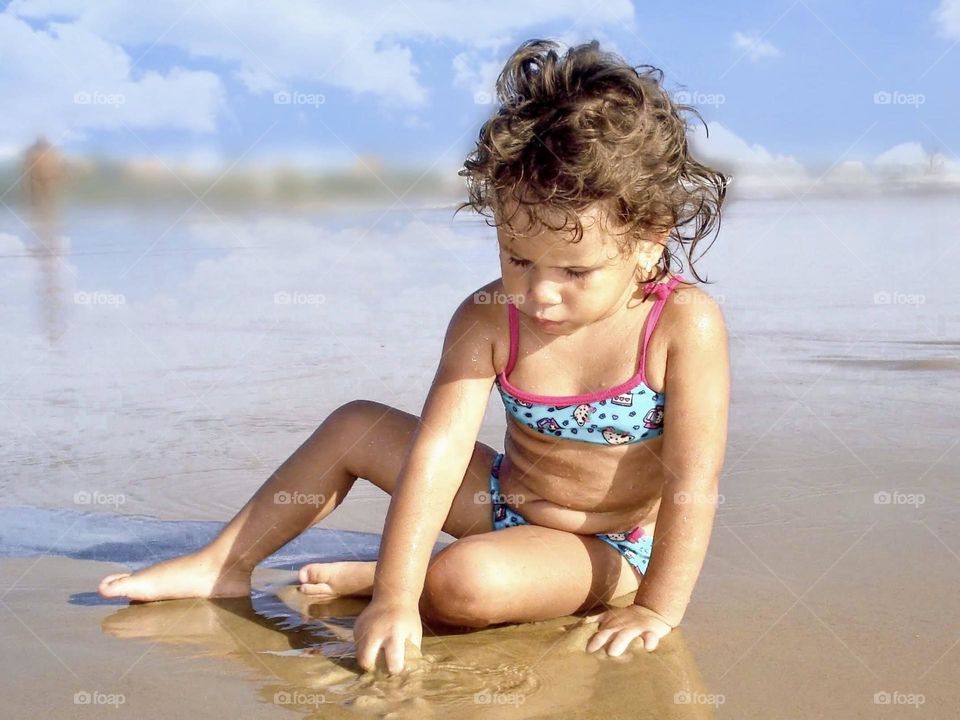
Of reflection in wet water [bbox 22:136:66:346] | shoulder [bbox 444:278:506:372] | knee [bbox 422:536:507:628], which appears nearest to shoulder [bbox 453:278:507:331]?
shoulder [bbox 444:278:506:372]

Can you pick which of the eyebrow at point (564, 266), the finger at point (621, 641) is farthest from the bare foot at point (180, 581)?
the eyebrow at point (564, 266)

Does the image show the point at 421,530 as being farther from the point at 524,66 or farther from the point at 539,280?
the point at 524,66

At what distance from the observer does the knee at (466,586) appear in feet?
7.39

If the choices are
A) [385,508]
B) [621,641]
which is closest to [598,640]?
[621,641]

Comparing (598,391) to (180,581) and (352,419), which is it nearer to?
(352,419)

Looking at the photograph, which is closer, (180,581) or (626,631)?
(626,631)

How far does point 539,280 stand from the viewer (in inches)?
89.4

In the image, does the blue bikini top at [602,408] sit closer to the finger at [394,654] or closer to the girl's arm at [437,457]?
the girl's arm at [437,457]

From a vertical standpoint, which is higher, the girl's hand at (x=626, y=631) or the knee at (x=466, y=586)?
the knee at (x=466, y=586)

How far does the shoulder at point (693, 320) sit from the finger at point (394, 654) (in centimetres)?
91

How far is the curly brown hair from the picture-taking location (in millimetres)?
2289

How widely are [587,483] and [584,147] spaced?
787 mm

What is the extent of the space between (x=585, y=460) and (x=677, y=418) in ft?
0.88

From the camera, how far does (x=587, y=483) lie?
260 cm
